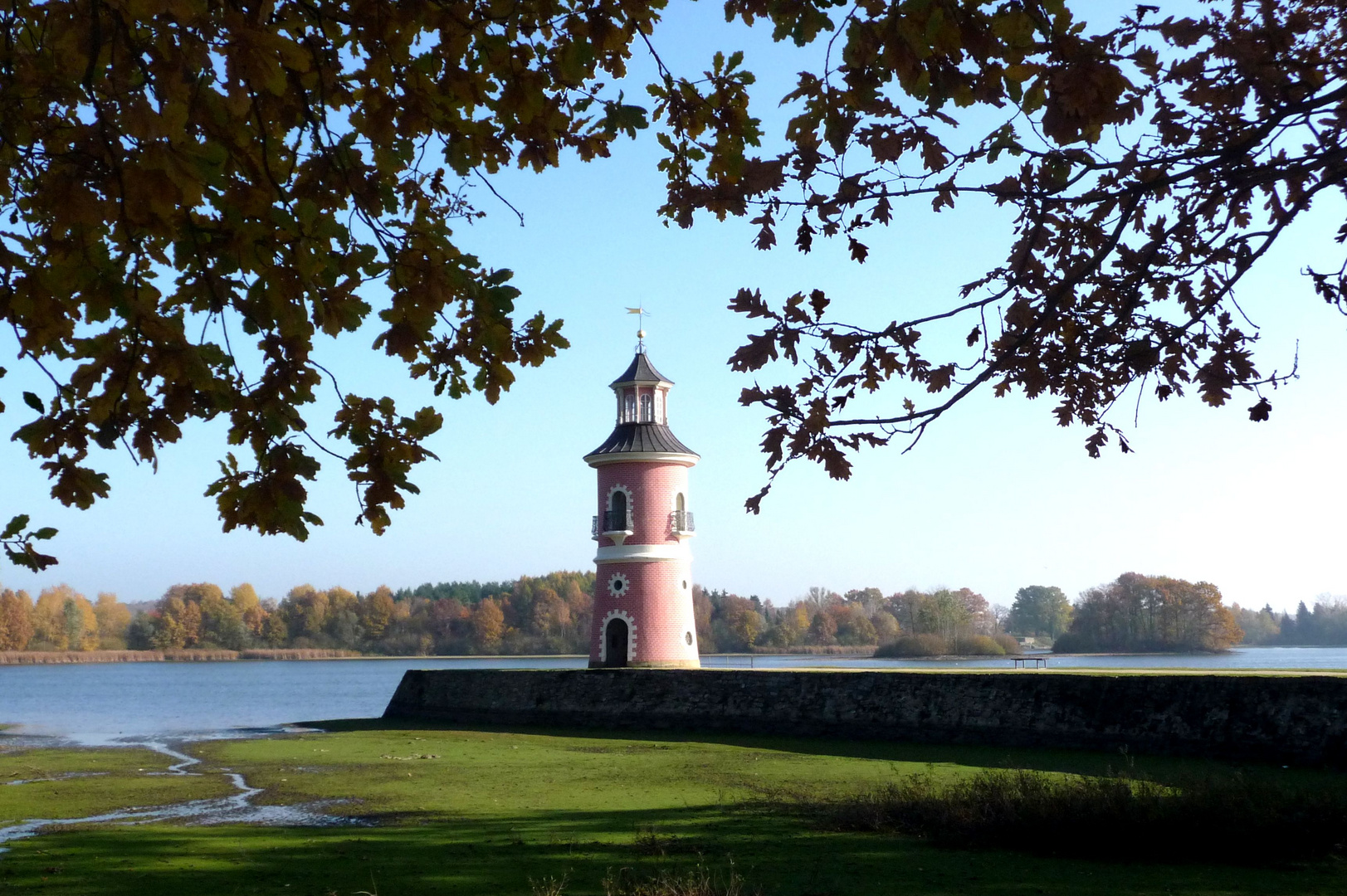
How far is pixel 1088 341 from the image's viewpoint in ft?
16.8

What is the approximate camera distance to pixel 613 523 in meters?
27.7

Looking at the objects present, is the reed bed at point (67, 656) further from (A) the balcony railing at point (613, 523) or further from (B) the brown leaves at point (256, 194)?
(B) the brown leaves at point (256, 194)

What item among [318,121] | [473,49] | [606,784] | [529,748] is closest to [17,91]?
[318,121]

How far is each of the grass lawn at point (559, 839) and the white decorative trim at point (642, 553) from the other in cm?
894

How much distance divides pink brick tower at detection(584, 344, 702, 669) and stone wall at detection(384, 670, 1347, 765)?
240 centimetres

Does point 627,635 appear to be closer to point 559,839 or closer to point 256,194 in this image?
point 559,839

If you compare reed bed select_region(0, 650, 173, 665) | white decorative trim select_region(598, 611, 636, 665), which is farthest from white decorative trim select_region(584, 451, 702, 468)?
reed bed select_region(0, 650, 173, 665)

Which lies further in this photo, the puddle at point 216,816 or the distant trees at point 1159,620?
the distant trees at point 1159,620

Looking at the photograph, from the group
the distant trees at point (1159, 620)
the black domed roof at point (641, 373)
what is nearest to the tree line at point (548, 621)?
the distant trees at point (1159, 620)

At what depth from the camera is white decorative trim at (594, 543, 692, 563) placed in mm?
27250

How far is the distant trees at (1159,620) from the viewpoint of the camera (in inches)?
2844

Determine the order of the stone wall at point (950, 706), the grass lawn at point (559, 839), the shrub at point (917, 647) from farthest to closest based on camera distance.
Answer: the shrub at point (917, 647), the stone wall at point (950, 706), the grass lawn at point (559, 839)

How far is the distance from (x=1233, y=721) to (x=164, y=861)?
1308cm

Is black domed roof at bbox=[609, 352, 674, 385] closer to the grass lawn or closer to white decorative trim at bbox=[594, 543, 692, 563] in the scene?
white decorative trim at bbox=[594, 543, 692, 563]
